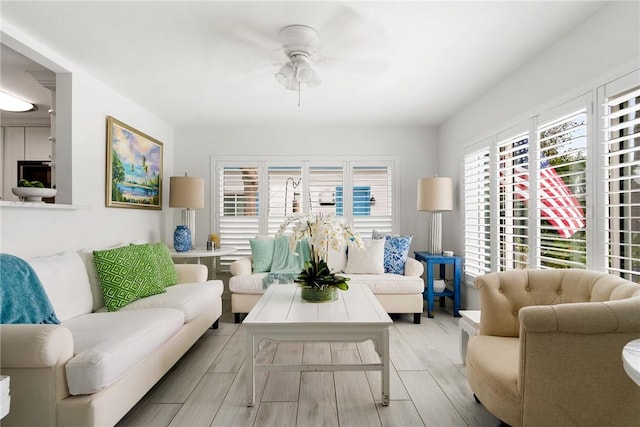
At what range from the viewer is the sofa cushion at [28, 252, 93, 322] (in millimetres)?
2246

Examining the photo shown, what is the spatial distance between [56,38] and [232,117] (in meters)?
2.12

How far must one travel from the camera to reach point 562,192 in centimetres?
253

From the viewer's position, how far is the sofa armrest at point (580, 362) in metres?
1.42

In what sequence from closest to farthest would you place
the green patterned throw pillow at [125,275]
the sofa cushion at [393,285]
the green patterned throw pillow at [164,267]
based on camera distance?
the green patterned throw pillow at [125,275] → the green patterned throw pillow at [164,267] → the sofa cushion at [393,285]

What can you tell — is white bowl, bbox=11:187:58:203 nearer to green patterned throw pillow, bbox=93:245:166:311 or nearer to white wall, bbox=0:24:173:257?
white wall, bbox=0:24:173:257

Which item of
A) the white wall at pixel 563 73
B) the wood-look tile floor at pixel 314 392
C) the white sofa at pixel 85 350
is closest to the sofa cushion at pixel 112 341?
the white sofa at pixel 85 350

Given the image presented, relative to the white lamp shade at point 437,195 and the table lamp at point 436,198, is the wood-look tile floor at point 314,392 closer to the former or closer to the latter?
the table lamp at point 436,198

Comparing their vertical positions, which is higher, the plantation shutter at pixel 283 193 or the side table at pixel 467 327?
the plantation shutter at pixel 283 193

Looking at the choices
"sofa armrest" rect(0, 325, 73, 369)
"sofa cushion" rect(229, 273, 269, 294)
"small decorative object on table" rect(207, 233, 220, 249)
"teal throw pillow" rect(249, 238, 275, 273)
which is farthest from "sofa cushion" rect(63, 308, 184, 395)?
"small decorative object on table" rect(207, 233, 220, 249)

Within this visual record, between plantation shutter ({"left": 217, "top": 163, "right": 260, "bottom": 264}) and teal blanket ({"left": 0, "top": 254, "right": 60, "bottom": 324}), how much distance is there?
2.89 meters

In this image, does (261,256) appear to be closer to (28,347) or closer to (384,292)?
(384,292)

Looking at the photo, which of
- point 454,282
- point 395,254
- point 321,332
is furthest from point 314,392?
point 454,282

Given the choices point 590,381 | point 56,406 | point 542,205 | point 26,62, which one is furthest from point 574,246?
point 26,62

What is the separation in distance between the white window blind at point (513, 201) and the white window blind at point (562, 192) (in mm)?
189
